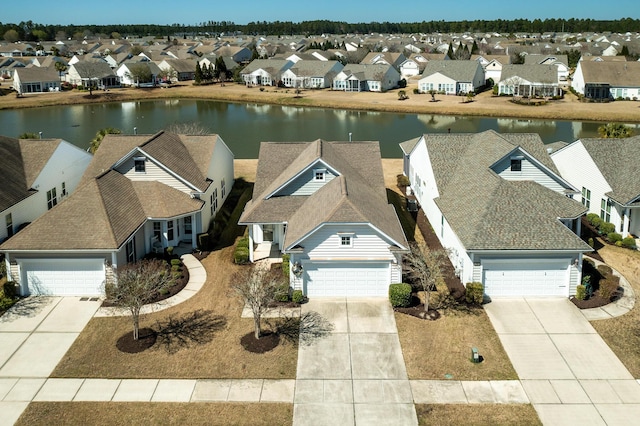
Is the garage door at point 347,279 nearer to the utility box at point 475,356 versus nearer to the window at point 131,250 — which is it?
the utility box at point 475,356

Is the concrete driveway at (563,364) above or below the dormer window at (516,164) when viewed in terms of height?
below

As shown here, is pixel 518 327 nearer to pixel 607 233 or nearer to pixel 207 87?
pixel 607 233

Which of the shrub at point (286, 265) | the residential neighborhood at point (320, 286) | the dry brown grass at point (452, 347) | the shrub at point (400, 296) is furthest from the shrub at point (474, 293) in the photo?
the shrub at point (286, 265)

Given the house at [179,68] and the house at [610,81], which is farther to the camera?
the house at [179,68]

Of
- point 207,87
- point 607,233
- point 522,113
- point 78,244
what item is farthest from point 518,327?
point 207,87

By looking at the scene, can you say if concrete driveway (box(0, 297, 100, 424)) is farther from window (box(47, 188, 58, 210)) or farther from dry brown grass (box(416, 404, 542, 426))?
dry brown grass (box(416, 404, 542, 426))

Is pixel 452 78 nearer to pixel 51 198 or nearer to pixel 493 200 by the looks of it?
pixel 493 200
